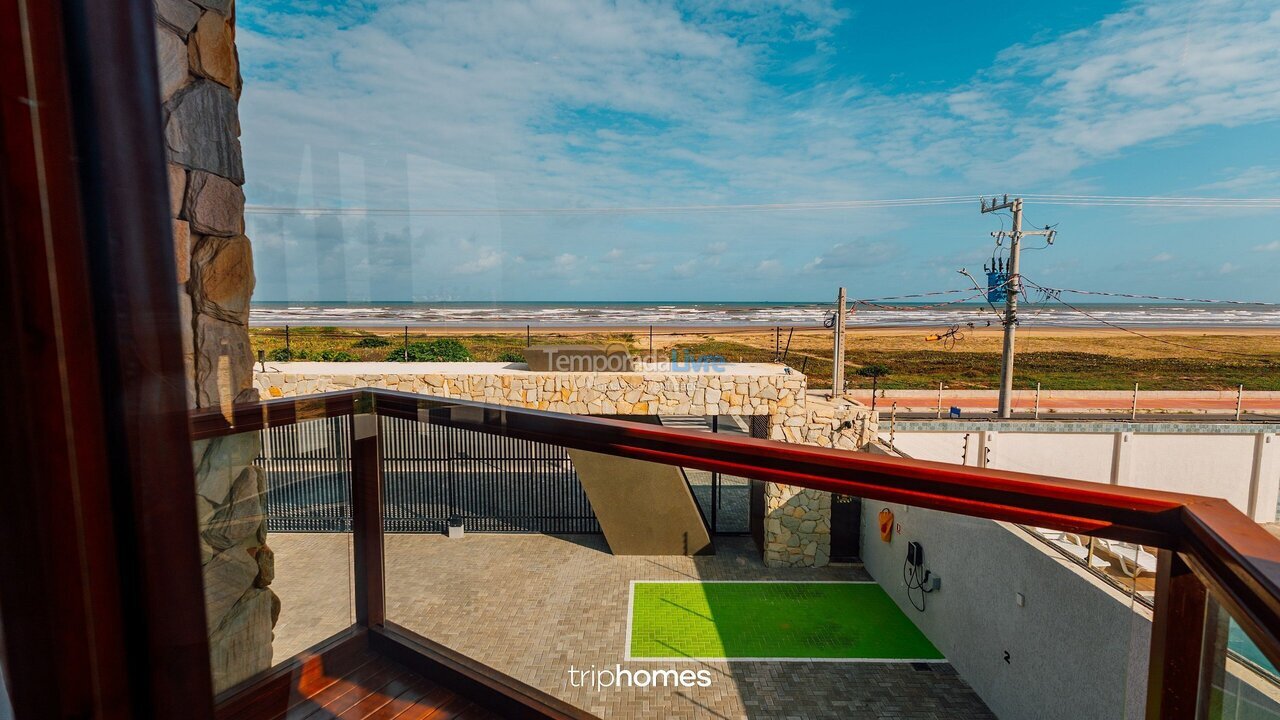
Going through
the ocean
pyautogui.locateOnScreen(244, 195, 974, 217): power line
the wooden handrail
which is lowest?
the ocean

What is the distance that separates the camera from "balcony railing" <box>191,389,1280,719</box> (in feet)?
2.20

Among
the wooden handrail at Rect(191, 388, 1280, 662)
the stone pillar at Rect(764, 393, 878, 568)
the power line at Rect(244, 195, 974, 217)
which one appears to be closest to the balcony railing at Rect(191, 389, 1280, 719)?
the wooden handrail at Rect(191, 388, 1280, 662)

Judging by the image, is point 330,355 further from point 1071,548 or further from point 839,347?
point 839,347

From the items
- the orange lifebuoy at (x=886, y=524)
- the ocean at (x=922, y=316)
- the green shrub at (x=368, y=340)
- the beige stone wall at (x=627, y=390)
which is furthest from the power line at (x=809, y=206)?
the ocean at (x=922, y=316)

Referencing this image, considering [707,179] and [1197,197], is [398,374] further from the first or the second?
[1197,197]

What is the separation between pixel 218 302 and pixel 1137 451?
10910mm

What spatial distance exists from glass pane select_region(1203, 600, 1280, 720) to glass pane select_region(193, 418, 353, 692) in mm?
1224

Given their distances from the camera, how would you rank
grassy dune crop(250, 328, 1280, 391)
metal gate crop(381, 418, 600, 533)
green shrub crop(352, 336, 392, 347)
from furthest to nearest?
grassy dune crop(250, 328, 1280, 391)
green shrub crop(352, 336, 392, 347)
metal gate crop(381, 418, 600, 533)

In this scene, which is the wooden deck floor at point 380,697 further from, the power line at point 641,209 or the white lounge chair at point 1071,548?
the white lounge chair at point 1071,548

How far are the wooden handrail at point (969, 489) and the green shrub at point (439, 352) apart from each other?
5.24 metres

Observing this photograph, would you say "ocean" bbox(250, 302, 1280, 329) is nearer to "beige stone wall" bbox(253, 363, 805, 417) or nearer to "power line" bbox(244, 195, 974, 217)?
"power line" bbox(244, 195, 974, 217)

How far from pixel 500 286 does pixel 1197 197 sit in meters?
18.5

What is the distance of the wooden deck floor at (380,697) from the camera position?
1539mm

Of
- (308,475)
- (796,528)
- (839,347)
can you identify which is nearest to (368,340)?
(308,475)
